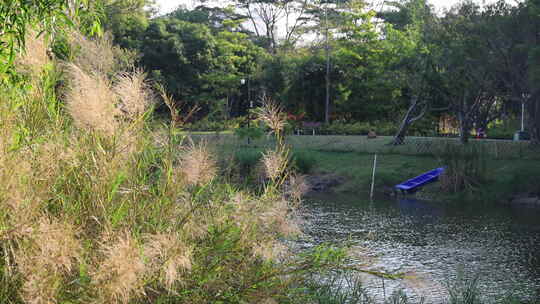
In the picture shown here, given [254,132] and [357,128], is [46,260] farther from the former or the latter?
[357,128]

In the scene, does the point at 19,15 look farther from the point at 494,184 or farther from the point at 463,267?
the point at 494,184

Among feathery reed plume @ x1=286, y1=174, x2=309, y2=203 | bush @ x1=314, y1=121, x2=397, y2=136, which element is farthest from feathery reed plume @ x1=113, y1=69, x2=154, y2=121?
bush @ x1=314, y1=121, x2=397, y2=136

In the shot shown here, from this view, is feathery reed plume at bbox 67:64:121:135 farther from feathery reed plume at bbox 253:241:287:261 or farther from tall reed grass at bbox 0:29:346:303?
feathery reed plume at bbox 253:241:287:261

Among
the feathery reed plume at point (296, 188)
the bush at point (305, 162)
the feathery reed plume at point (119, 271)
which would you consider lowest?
the bush at point (305, 162)

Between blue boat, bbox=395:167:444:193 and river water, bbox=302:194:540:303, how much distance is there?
73 cm

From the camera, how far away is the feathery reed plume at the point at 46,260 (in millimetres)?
2611

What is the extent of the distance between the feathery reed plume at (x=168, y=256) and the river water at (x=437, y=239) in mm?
3469

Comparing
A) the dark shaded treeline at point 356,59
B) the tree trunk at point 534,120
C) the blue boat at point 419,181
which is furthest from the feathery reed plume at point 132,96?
the tree trunk at point 534,120

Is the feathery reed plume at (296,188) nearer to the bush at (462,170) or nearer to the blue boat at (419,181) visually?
the bush at (462,170)

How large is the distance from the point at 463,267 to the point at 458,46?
12.5 metres

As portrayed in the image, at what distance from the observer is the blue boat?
19250 millimetres

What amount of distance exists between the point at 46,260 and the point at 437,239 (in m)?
10.9

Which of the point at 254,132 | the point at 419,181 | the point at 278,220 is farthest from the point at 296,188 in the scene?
the point at 254,132

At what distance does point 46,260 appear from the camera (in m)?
2.61
